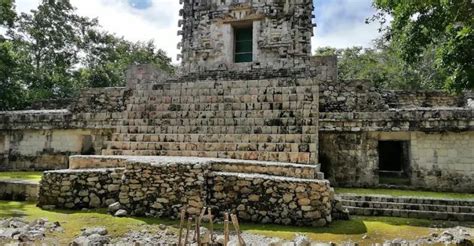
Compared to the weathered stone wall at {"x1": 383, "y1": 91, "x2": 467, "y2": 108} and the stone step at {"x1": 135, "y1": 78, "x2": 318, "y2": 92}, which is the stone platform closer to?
the stone step at {"x1": 135, "y1": 78, "x2": 318, "y2": 92}

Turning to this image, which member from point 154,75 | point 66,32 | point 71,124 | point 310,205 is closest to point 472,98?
point 310,205

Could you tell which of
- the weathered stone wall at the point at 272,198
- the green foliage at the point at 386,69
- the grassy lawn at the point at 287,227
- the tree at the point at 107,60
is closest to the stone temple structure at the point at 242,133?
the weathered stone wall at the point at 272,198

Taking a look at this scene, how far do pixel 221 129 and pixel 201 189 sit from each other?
8.36 ft

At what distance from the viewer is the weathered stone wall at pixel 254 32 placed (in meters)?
13.0

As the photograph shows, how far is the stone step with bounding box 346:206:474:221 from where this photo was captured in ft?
21.7

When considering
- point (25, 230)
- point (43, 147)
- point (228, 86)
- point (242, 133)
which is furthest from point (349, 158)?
point (43, 147)

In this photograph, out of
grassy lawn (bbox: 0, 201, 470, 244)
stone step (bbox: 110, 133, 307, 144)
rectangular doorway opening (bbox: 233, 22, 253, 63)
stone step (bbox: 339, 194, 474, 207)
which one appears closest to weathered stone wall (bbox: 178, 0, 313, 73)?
rectangular doorway opening (bbox: 233, 22, 253, 63)

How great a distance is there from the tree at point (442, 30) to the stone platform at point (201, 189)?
10.8 feet

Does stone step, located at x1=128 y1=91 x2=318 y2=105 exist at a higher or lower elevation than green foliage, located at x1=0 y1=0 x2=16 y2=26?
lower

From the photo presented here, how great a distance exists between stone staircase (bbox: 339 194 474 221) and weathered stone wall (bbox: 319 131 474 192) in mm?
1737

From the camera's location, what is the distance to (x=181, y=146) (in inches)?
340

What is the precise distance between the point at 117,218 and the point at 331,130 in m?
5.26

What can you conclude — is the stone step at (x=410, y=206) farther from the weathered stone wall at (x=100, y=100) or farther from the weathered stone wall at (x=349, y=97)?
the weathered stone wall at (x=100, y=100)

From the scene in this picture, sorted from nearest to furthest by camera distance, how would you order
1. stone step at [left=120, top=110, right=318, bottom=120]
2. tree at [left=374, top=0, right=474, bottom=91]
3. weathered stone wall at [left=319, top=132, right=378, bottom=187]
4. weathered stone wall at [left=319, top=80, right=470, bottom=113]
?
tree at [left=374, top=0, right=474, bottom=91]
stone step at [left=120, top=110, right=318, bottom=120]
weathered stone wall at [left=319, top=132, right=378, bottom=187]
weathered stone wall at [left=319, top=80, right=470, bottom=113]
